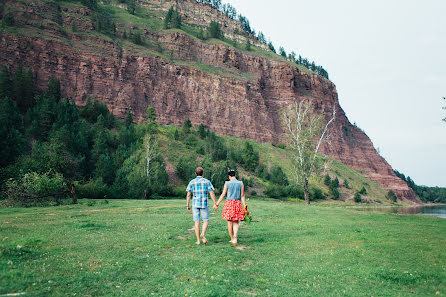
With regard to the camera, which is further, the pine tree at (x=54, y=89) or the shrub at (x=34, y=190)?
the pine tree at (x=54, y=89)

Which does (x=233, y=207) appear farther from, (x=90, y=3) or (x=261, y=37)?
(x=261, y=37)

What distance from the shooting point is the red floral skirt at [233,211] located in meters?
10.7

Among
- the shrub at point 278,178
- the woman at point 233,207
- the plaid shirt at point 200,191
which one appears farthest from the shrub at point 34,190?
the shrub at point 278,178

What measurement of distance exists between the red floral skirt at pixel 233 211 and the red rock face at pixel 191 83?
84469mm

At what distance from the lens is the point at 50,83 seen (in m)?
→ 75.6

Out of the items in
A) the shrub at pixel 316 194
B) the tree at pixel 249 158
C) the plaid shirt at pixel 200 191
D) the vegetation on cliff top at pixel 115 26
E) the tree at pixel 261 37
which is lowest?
the shrub at pixel 316 194

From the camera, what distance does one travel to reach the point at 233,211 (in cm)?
1075

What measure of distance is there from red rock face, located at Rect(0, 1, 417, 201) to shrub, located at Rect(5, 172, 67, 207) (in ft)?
207

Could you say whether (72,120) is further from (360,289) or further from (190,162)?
(360,289)

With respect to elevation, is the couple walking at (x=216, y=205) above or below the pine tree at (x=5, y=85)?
below

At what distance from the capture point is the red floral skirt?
10.7 m

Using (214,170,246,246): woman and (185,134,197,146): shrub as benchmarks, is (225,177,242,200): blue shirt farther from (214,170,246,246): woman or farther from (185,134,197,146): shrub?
(185,134,197,146): shrub

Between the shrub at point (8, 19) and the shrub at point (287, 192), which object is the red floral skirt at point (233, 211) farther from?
the shrub at point (8, 19)

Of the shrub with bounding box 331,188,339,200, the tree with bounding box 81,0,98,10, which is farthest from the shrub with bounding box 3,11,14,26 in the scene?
the shrub with bounding box 331,188,339,200
